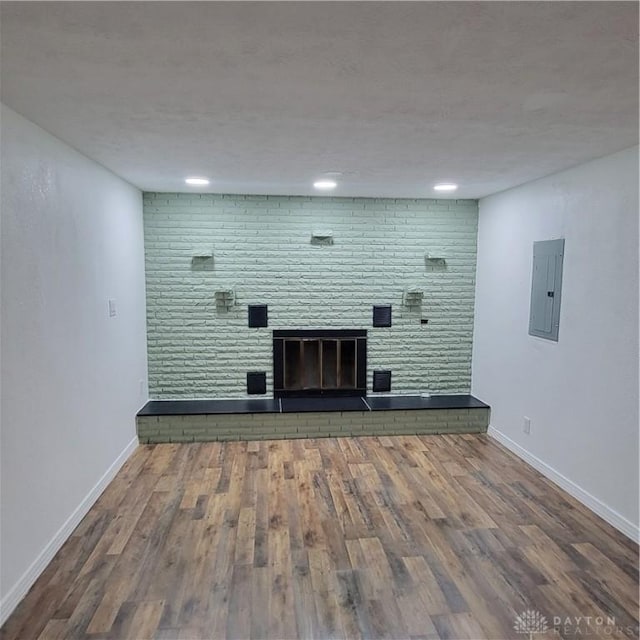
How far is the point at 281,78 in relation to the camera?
170cm

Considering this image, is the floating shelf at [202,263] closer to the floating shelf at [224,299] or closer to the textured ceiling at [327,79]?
the floating shelf at [224,299]

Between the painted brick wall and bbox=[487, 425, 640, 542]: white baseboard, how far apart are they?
3.40ft

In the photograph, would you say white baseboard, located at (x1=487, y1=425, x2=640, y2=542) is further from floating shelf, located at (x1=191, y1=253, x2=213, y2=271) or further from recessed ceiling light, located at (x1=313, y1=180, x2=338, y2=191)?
floating shelf, located at (x1=191, y1=253, x2=213, y2=271)

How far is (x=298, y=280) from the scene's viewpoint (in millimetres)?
4578

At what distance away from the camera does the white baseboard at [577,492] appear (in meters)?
2.66

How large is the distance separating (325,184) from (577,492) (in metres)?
3.02

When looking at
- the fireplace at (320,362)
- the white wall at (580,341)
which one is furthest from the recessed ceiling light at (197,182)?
the white wall at (580,341)

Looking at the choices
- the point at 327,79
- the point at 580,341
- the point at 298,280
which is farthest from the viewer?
the point at 298,280

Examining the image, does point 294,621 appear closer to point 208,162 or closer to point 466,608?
point 466,608

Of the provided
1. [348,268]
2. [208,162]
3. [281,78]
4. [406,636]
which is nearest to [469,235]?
[348,268]

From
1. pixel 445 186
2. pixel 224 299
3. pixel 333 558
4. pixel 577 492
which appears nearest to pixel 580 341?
pixel 577 492

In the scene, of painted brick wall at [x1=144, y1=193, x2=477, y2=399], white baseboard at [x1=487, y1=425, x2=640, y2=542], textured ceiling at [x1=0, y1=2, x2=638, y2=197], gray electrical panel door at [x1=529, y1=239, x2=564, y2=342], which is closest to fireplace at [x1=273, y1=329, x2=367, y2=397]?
painted brick wall at [x1=144, y1=193, x2=477, y2=399]

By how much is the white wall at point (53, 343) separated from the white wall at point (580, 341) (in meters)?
3.30

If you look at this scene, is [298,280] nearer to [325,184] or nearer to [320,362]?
[320,362]
